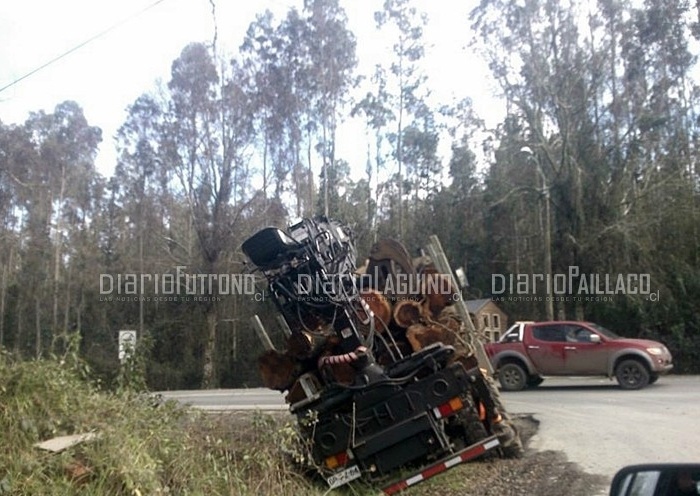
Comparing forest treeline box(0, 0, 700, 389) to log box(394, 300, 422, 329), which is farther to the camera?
forest treeline box(0, 0, 700, 389)

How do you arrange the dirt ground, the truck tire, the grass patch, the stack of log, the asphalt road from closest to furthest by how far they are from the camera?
the grass patch → the dirt ground → the truck tire → the asphalt road → the stack of log

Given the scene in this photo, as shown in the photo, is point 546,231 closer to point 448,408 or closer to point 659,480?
point 448,408

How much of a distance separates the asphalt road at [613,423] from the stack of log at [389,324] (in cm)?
210

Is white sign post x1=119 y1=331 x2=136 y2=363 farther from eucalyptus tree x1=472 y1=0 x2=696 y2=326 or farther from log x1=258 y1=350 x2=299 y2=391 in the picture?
eucalyptus tree x1=472 y1=0 x2=696 y2=326

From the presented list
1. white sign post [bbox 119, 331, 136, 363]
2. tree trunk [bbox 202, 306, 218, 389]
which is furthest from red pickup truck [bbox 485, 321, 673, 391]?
tree trunk [bbox 202, 306, 218, 389]

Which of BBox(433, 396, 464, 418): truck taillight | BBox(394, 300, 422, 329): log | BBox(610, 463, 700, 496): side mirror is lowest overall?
BBox(433, 396, 464, 418): truck taillight

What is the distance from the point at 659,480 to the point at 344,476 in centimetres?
614

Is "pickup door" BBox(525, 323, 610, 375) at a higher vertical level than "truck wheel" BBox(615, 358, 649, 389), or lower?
higher

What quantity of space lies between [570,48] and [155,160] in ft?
68.5

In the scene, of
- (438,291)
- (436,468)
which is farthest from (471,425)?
(438,291)

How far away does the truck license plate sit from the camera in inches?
348

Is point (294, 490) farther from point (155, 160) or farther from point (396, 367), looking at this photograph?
point (155, 160)

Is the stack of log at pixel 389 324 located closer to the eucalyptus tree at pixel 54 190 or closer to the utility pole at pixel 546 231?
the utility pole at pixel 546 231

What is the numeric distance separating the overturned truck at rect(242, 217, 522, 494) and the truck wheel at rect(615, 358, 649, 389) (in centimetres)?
903
